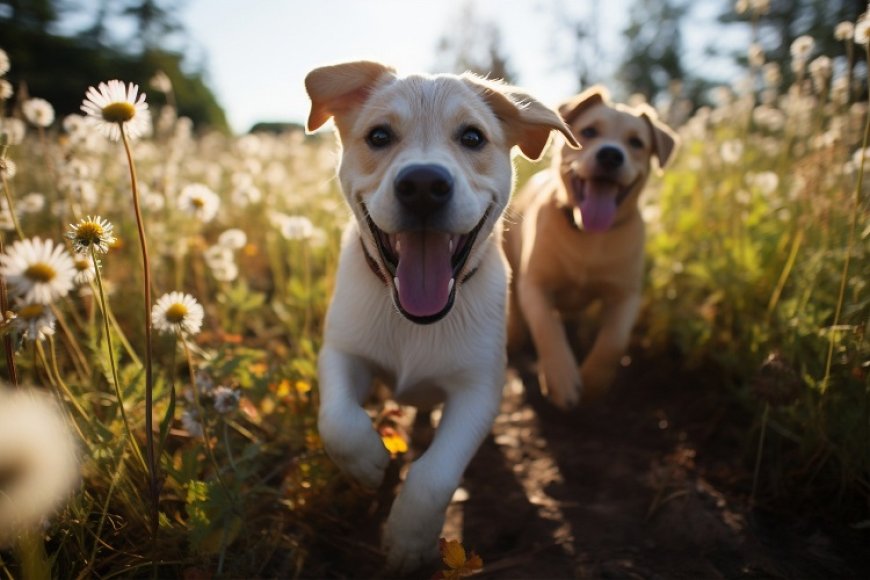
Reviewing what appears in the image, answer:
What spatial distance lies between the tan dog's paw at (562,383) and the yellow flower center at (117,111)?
2451 millimetres

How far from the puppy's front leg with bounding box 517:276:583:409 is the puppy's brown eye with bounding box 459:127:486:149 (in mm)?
1409

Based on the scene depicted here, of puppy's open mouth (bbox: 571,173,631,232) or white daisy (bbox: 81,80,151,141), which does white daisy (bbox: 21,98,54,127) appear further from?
puppy's open mouth (bbox: 571,173,631,232)

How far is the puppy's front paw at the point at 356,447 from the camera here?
2.01 m

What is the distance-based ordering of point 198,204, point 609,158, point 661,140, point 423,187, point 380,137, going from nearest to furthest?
1. point 423,187
2. point 380,137
3. point 198,204
4. point 609,158
5. point 661,140

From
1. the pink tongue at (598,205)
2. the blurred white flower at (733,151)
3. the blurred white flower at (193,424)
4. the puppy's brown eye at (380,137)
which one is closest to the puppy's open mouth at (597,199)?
the pink tongue at (598,205)

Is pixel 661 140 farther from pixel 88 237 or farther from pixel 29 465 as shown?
pixel 29 465

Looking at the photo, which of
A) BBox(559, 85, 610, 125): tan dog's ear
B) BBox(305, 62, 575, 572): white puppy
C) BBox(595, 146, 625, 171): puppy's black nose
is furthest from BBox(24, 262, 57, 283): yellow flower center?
BBox(559, 85, 610, 125): tan dog's ear

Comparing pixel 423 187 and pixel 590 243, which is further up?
pixel 423 187

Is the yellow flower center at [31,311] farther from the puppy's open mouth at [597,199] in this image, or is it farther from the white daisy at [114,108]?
the puppy's open mouth at [597,199]

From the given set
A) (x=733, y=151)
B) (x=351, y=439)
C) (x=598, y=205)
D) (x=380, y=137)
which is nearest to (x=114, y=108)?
(x=380, y=137)

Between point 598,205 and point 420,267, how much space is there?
1.83m

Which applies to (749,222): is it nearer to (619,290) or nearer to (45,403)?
(619,290)

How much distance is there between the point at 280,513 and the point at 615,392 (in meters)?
2.25

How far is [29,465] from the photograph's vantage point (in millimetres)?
1537
